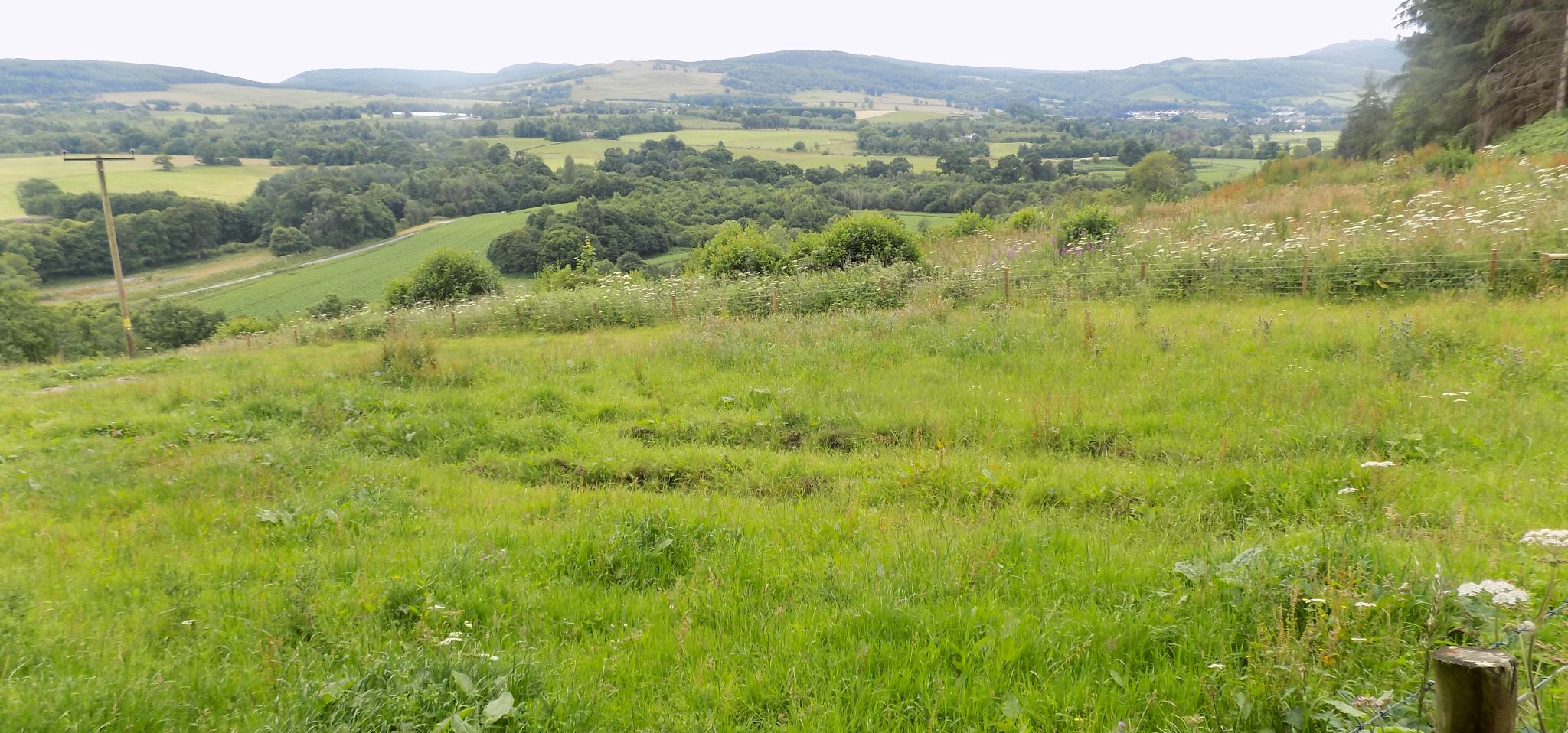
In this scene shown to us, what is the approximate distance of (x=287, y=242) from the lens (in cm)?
7356

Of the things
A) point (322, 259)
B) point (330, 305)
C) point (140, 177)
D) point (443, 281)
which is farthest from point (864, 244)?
point (140, 177)

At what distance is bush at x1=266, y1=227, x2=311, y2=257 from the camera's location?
7338 centimetres

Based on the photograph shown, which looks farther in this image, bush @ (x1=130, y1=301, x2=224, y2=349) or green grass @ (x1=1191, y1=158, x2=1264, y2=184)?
green grass @ (x1=1191, y1=158, x2=1264, y2=184)

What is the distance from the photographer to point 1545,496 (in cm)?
535

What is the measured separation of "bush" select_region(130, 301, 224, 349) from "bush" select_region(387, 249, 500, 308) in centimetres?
1780

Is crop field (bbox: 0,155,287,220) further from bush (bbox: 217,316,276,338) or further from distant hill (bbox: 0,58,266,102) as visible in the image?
distant hill (bbox: 0,58,266,102)

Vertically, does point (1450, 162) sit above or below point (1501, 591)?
above

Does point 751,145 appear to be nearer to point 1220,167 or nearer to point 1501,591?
point 1220,167

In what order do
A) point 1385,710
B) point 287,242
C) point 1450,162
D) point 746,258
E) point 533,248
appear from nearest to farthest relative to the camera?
point 1385,710 → point 1450,162 → point 746,258 → point 533,248 → point 287,242

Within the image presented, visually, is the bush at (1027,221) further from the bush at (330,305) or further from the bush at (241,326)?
the bush at (241,326)

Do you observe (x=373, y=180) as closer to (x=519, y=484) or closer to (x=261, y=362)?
(x=261, y=362)

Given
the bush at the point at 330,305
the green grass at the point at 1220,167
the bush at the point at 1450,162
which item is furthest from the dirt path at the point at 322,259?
the green grass at the point at 1220,167

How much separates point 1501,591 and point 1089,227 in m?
20.5

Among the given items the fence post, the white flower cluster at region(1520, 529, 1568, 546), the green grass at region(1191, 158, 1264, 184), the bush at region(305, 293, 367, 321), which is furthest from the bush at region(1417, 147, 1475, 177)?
the bush at region(305, 293, 367, 321)
